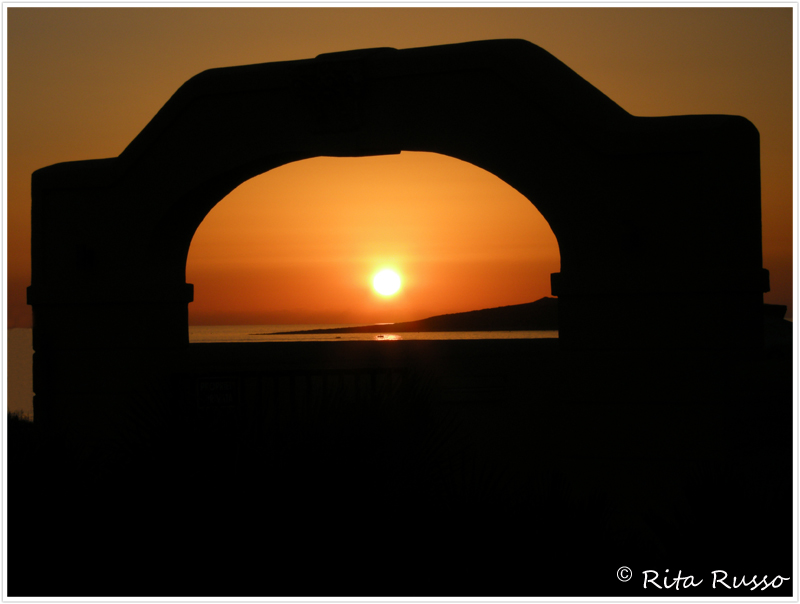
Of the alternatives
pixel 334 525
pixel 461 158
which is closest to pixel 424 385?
pixel 334 525

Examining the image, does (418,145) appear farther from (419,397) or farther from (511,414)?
(419,397)

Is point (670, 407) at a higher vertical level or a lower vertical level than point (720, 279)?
lower

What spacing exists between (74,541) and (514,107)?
251 inches

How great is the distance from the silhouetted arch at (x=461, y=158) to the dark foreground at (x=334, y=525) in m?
2.98

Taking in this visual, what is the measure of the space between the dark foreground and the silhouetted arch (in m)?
2.98

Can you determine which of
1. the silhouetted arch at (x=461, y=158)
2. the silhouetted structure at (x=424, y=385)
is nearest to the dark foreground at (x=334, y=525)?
the silhouetted structure at (x=424, y=385)

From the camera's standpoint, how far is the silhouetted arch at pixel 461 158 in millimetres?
8219

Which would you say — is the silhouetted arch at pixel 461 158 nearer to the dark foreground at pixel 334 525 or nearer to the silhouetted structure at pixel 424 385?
the silhouetted structure at pixel 424 385

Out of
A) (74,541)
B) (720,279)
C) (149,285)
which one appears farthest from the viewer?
(149,285)

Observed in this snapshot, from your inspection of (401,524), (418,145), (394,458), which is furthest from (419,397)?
(418,145)

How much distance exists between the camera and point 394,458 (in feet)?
17.1

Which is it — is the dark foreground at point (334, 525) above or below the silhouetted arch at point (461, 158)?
below

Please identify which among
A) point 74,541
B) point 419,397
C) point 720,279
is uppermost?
point 720,279

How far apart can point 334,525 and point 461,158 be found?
5242mm
